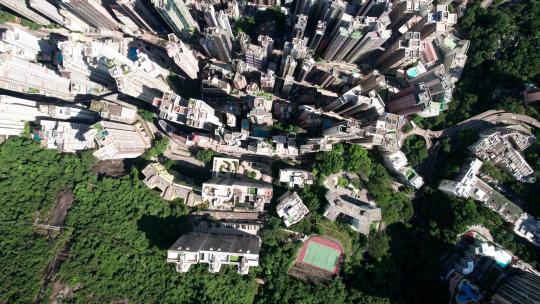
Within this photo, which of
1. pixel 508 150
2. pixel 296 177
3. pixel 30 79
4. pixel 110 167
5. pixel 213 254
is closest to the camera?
pixel 213 254

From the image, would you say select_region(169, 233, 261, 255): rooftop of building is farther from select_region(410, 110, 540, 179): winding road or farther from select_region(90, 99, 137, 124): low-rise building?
select_region(410, 110, 540, 179): winding road

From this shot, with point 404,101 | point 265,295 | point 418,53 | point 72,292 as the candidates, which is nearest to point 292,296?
point 265,295

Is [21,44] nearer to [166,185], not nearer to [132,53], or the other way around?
[132,53]

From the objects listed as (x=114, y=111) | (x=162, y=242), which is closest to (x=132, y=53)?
(x=114, y=111)

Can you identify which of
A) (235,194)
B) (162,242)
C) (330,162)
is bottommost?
(162,242)

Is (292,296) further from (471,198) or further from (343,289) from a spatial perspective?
(471,198)

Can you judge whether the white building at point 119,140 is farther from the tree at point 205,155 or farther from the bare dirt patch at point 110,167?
the tree at point 205,155
